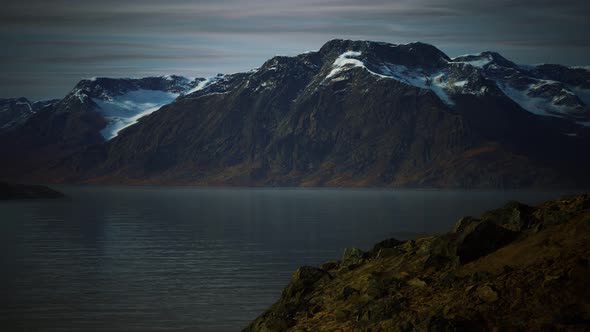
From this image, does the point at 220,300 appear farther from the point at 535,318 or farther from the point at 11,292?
the point at 535,318

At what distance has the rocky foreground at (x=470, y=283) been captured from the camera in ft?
68.2

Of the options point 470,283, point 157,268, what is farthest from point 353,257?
point 157,268

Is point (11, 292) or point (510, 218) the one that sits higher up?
point (510, 218)

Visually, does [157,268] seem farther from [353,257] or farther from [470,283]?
[470,283]

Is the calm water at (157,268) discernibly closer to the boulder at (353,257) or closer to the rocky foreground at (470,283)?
the boulder at (353,257)

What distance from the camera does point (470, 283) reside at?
22.9 m

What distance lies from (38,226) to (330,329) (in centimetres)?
11136

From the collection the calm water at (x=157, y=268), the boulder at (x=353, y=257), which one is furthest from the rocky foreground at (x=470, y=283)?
the calm water at (x=157, y=268)

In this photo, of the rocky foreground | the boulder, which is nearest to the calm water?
the boulder

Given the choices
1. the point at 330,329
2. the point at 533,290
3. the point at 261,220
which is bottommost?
the point at 261,220

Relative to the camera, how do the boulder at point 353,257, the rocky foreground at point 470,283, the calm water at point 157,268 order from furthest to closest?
1. the calm water at point 157,268
2. the boulder at point 353,257
3. the rocky foreground at point 470,283

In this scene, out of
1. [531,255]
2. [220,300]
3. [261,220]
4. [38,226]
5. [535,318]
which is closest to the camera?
[535,318]

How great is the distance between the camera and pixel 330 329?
23.6m

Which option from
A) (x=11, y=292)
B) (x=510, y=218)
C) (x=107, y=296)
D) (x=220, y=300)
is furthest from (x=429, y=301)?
(x=11, y=292)
